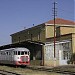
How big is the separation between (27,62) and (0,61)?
866cm

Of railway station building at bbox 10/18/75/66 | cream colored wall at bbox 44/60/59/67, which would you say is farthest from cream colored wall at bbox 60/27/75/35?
cream colored wall at bbox 44/60/59/67

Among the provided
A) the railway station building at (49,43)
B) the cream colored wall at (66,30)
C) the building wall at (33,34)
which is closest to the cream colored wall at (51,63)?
the railway station building at (49,43)

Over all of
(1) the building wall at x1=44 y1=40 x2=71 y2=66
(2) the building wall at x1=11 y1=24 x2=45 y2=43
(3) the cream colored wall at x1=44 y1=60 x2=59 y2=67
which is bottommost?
(3) the cream colored wall at x1=44 y1=60 x2=59 y2=67

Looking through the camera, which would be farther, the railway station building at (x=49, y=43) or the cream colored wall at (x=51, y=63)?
the railway station building at (x=49, y=43)

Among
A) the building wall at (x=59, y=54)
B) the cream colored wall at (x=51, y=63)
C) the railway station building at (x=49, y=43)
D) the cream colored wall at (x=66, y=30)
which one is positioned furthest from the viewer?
the cream colored wall at (x=66, y=30)

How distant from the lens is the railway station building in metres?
49.4

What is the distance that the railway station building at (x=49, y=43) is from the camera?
49.4m

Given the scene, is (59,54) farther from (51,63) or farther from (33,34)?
(33,34)

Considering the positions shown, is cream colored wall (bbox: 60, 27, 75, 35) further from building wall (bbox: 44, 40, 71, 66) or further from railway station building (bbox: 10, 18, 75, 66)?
building wall (bbox: 44, 40, 71, 66)

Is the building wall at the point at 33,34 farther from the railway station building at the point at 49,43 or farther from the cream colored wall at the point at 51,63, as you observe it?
the cream colored wall at the point at 51,63

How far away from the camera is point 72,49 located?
4800 centimetres

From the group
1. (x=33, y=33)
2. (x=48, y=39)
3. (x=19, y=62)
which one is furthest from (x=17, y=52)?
(x=33, y=33)

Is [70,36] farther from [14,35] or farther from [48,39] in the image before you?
[14,35]

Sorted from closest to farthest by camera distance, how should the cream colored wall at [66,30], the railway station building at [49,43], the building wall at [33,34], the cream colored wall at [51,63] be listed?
the cream colored wall at [51,63] < the railway station building at [49,43] < the cream colored wall at [66,30] < the building wall at [33,34]
